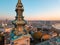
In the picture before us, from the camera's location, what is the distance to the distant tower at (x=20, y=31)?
46.1 ft

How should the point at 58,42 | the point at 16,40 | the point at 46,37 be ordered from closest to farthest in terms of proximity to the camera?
the point at 16,40 → the point at 58,42 → the point at 46,37

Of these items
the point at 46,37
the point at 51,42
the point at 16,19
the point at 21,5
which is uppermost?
the point at 21,5

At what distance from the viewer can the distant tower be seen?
14055mm

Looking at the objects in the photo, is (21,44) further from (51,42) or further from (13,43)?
(51,42)

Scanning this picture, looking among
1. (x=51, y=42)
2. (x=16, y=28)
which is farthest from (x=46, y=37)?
(x=16, y=28)

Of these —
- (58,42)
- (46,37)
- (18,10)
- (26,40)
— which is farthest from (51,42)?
(46,37)

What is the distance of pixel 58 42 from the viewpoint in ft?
54.3

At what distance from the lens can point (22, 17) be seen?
14633mm

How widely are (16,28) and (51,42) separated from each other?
13.9 ft

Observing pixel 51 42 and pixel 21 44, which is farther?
pixel 51 42

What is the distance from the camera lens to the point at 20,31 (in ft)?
47.7

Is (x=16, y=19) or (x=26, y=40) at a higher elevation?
(x=16, y=19)

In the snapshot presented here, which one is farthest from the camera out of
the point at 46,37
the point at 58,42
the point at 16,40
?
the point at 46,37

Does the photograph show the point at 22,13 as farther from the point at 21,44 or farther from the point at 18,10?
the point at 21,44
